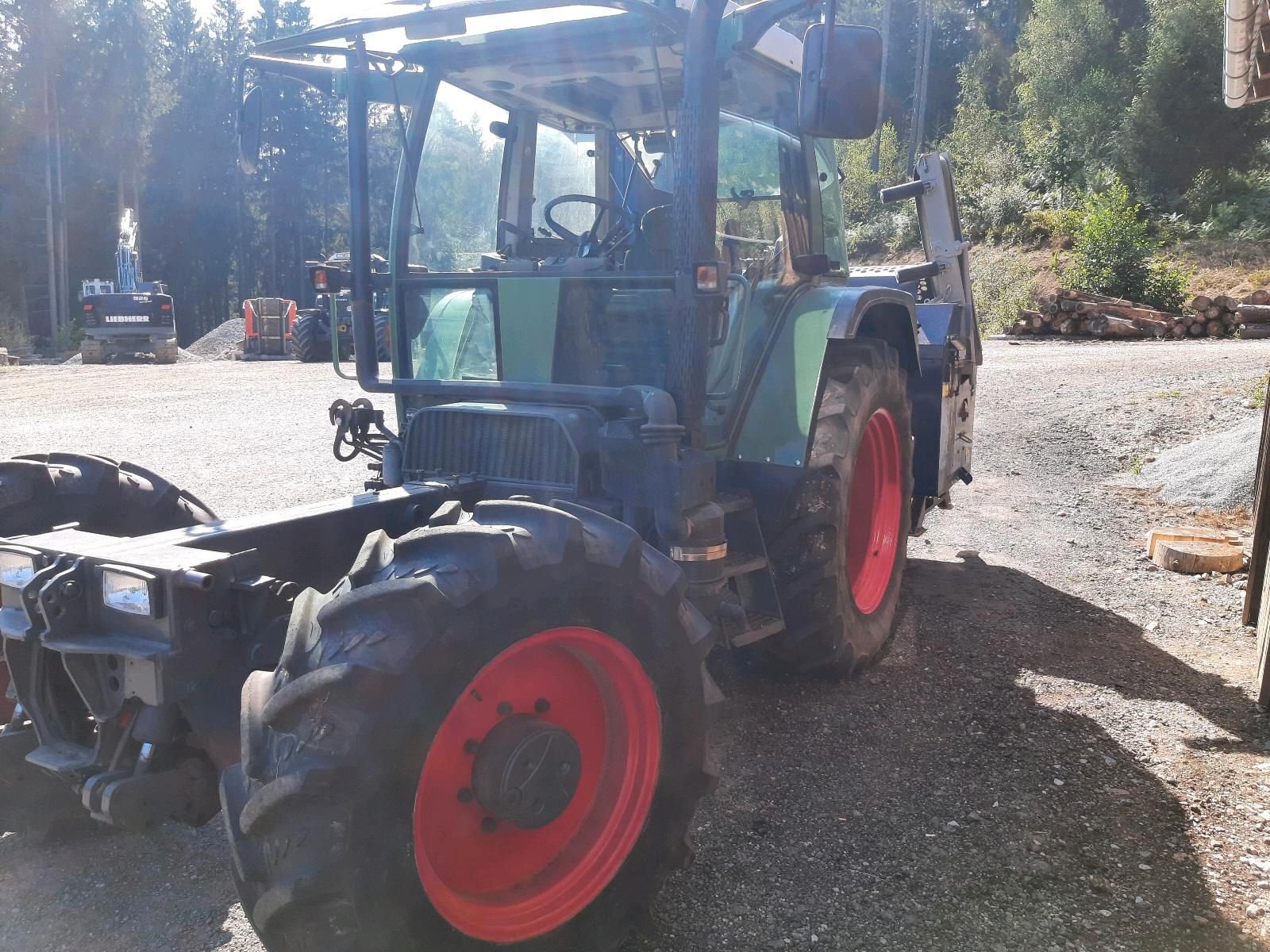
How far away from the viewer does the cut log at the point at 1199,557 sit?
619cm

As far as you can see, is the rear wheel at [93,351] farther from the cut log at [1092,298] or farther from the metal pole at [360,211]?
the metal pole at [360,211]

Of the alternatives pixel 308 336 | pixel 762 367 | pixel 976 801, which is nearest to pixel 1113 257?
pixel 308 336

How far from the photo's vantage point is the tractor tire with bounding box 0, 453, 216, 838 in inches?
115

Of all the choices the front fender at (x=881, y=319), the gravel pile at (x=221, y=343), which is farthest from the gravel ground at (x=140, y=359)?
the front fender at (x=881, y=319)

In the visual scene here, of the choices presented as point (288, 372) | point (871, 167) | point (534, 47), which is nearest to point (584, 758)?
point (534, 47)

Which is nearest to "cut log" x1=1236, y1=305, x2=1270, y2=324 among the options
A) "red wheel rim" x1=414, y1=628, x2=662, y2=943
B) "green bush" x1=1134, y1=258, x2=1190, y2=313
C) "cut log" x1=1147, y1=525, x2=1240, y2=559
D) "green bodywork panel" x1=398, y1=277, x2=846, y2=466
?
"green bush" x1=1134, y1=258, x2=1190, y2=313

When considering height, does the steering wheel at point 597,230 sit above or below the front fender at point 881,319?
above

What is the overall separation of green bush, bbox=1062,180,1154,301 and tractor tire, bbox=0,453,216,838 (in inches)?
848

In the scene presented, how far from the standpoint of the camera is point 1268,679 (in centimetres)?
425

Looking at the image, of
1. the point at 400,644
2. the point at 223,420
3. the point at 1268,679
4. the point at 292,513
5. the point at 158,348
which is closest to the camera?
the point at 400,644

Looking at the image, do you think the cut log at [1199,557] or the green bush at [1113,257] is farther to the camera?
the green bush at [1113,257]

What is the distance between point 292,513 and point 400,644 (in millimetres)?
1211

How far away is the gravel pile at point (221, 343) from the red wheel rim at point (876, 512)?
2502cm

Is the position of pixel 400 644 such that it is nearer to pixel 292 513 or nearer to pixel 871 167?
pixel 292 513
